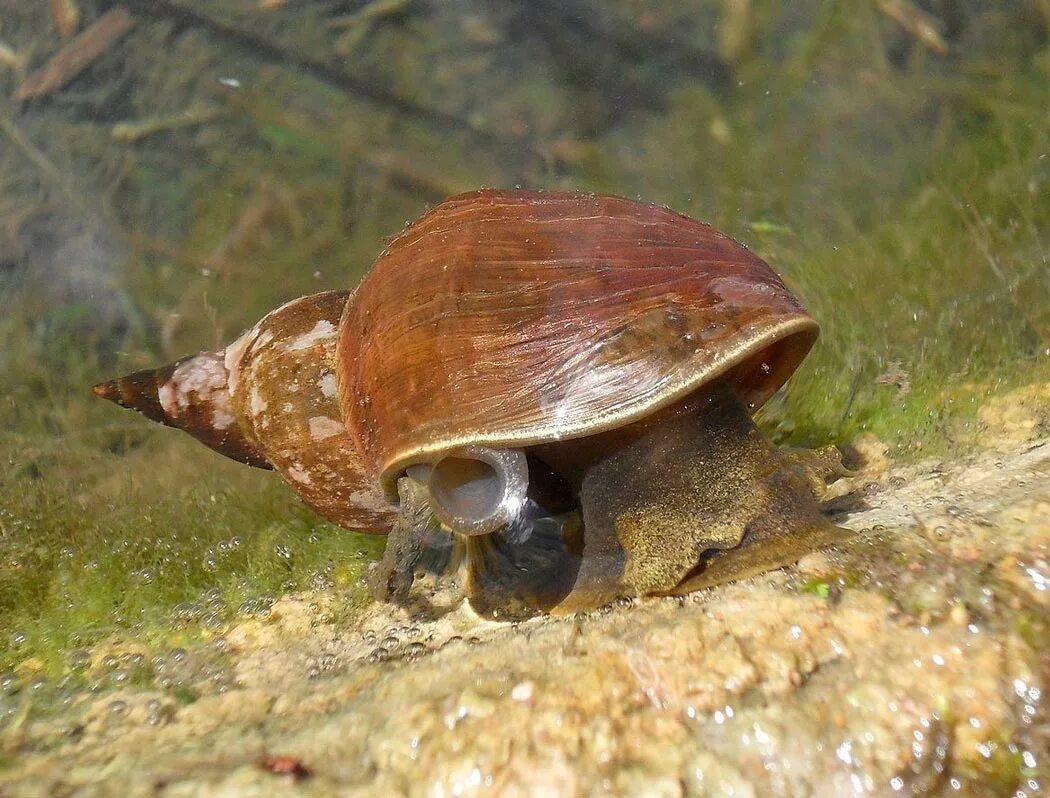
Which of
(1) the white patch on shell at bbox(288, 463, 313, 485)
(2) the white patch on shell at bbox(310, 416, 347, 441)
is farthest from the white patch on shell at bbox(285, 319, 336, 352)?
(1) the white patch on shell at bbox(288, 463, 313, 485)

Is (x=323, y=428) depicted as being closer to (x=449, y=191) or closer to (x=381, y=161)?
(x=449, y=191)

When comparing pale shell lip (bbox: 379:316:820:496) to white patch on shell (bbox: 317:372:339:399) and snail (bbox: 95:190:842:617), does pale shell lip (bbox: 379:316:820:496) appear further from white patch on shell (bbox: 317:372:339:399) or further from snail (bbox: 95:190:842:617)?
white patch on shell (bbox: 317:372:339:399)

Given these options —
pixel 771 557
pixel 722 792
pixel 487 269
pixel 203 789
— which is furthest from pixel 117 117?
pixel 722 792

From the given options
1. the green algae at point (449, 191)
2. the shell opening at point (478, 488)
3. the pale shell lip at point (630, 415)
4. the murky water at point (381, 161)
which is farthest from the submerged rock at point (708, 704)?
the murky water at point (381, 161)

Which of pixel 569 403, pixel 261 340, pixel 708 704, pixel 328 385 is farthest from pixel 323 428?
pixel 708 704

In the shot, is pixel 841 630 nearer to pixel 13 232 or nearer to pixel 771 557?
pixel 771 557

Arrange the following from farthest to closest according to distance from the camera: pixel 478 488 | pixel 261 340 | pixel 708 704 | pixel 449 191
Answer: pixel 449 191, pixel 261 340, pixel 478 488, pixel 708 704
